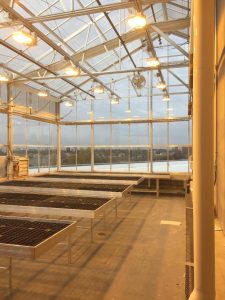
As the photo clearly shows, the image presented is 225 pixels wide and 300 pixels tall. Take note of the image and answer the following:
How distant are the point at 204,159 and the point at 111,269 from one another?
2815 millimetres

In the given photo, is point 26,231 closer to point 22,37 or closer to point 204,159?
point 204,159

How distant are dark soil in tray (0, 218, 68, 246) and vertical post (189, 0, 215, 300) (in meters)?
1.57

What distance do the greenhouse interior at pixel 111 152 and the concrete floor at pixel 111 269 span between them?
0.08 ft

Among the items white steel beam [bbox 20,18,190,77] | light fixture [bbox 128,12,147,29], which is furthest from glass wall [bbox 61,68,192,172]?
light fixture [bbox 128,12,147,29]

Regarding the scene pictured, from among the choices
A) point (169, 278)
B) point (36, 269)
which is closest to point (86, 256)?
point (36, 269)

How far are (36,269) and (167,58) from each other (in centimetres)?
948

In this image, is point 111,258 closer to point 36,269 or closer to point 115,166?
point 36,269

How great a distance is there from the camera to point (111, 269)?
154 inches

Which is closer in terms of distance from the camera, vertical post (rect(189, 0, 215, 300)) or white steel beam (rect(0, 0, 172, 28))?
vertical post (rect(189, 0, 215, 300))

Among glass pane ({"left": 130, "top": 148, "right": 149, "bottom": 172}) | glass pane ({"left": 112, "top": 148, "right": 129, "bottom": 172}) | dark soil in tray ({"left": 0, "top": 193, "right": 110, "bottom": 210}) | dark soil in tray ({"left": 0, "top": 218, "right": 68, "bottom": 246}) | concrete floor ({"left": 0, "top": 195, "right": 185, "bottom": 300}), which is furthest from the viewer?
glass pane ({"left": 112, "top": 148, "right": 129, "bottom": 172})

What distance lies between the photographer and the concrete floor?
3252 millimetres

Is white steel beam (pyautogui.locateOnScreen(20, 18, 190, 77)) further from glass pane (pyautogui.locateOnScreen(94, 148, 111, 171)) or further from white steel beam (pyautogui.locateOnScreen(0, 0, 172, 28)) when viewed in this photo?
glass pane (pyautogui.locateOnScreen(94, 148, 111, 171))

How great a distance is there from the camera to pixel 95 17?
7285 mm

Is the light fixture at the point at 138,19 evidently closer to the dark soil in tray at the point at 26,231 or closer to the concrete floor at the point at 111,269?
the dark soil in tray at the point at 26,231
